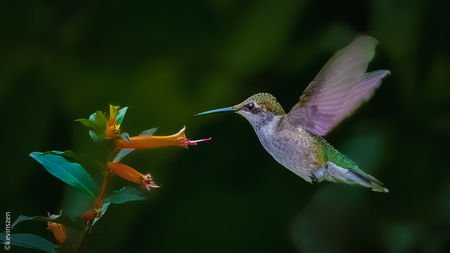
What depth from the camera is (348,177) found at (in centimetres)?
89

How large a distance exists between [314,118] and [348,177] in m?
0.15

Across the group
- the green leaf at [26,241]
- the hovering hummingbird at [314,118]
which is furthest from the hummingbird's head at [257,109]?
the green leaf at [26,241]

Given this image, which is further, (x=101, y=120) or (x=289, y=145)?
(x=289, y=145)

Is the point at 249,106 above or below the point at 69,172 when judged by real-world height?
above

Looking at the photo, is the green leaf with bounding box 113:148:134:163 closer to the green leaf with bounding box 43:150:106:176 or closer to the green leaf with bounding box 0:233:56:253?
the green leaf with bounding box 43:150:106:176

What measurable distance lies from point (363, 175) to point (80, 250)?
603 mm

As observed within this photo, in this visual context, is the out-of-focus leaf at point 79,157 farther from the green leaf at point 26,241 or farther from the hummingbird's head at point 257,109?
the hummingbird's head at point 257,109

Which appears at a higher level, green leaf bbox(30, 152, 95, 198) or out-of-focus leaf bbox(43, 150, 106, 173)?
out-of-focus leaf bbox(43, 150, 106, 173)

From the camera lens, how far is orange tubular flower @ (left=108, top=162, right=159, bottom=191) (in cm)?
81

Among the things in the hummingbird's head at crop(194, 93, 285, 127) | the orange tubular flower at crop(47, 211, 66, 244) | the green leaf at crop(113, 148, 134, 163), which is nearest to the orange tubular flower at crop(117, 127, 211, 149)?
the green leaf at crop(113, 148, 134, 163)

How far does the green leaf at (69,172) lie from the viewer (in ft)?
2.68

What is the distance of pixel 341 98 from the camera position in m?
0.91

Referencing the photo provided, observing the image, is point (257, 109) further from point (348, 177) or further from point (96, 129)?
point (96, 129)

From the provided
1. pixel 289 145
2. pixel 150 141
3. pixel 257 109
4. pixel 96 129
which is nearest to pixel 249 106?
pixel 257 109
